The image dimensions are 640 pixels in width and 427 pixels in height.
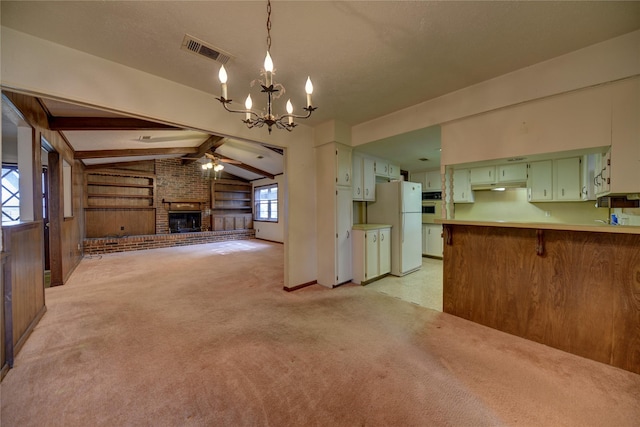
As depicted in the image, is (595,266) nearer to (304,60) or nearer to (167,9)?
(304,60)

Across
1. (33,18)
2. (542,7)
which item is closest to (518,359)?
(542,7)

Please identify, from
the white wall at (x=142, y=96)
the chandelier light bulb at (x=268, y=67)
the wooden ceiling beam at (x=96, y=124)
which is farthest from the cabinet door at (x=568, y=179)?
the wooden ceiling beam at (x=96, y=124)

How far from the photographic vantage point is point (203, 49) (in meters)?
2.00

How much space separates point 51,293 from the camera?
3.42 metres

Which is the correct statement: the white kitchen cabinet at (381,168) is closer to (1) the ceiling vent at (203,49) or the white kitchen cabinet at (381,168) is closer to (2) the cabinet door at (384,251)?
(2) the cabinet door at (384,251)

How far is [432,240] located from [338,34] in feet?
16.5

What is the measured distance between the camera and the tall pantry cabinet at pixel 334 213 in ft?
12.0

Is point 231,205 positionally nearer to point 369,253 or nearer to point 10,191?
point 10,191

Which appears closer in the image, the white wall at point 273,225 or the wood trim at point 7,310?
the wood trim at point 7,310

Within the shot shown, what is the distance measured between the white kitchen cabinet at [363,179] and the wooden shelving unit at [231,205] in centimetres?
668

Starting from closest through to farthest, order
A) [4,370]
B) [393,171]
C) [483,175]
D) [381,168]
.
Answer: [4,370], [483,175], [381,168], [393,171]

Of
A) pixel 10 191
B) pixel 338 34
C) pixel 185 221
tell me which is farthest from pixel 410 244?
pixel 185 221

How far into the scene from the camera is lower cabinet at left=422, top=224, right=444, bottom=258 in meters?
5.60

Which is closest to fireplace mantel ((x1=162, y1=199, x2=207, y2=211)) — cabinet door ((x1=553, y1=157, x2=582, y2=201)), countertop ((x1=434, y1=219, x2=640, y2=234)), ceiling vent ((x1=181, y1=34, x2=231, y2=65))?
ceiling vent ((x1=181, y1=34, x2=231, y2=65))
